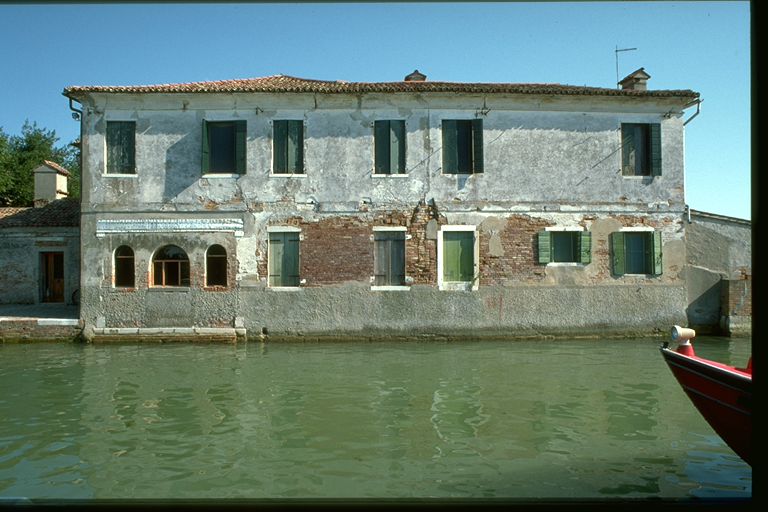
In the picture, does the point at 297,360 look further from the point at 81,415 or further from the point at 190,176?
the point at 190,176

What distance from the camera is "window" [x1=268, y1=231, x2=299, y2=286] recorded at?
14.0 metres

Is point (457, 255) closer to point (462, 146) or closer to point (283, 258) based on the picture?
point (462, 146)

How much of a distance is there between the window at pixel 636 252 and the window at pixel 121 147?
12.1 m

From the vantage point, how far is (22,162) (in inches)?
1111

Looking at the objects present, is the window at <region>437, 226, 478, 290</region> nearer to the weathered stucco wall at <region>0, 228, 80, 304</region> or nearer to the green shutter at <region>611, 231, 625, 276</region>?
the green shutter at <region>611, 231, 625, 276</region>

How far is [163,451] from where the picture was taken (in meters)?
5.76

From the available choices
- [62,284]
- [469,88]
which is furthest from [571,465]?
[62,284]

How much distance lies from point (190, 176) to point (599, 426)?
1109cm

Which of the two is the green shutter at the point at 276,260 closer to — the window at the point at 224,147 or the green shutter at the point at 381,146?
the window at the point at 224,147

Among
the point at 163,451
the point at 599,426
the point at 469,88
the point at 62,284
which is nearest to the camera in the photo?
the point at 163,451

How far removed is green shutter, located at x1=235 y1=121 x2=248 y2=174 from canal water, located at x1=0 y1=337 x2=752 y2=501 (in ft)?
16.9

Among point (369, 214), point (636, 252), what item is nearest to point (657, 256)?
point (636, 252)

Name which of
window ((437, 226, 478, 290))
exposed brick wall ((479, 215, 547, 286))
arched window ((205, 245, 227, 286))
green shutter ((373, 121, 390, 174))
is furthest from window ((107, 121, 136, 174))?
exposed brick wall ((479, 215, 547, 286))

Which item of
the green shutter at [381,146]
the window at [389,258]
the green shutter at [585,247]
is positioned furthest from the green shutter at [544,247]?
the green shutter at [381,146]
